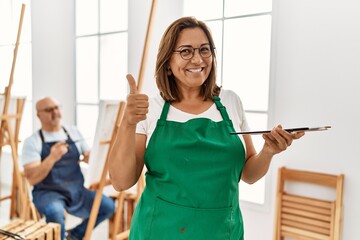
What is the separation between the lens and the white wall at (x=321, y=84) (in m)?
1.97

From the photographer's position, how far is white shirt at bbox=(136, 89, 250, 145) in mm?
1202

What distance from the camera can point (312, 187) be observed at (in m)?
2.17

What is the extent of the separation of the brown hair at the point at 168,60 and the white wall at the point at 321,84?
104 cm

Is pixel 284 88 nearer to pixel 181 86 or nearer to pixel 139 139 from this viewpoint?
pixel 181 86

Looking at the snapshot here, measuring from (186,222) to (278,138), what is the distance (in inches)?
16.0

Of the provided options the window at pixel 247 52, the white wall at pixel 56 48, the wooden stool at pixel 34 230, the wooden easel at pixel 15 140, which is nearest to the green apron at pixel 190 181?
the wooden stool at pixel 34 230

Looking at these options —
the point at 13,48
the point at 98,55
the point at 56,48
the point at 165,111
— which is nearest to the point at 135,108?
the point at 165,111

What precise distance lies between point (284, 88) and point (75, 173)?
5.57 ft

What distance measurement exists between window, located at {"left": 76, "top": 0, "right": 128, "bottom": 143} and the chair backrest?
5.80 feet

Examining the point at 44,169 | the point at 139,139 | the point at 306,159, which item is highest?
the point at 139,139

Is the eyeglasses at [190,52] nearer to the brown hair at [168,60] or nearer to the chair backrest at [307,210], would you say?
the brown hair at [168,60]

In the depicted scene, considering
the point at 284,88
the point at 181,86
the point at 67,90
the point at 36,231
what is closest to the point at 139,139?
the point at 181,86

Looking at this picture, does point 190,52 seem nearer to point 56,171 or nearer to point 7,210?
point 56,171

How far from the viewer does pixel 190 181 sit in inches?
44.6
